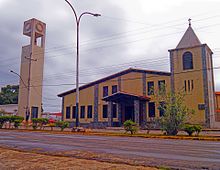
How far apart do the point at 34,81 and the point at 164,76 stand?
24.7 meters

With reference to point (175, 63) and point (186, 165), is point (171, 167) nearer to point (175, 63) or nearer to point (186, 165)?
point (186, 165)

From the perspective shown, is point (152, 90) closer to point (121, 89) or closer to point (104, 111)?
point (121, 89)

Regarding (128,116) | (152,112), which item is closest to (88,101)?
(128,116)

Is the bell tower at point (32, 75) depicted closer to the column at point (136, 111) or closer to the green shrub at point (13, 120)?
the green shrub at point (13, 120)

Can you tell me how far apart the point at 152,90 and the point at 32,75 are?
Result: 2578 centimetres

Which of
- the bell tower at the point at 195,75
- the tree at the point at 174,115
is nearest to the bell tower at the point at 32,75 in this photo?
the bell tower at the point at 195,75

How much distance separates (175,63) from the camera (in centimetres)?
3522

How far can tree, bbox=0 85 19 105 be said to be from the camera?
251 ft

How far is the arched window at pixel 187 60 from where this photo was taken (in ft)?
113

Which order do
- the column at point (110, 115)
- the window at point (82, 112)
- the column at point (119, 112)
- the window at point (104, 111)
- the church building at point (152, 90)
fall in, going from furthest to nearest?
1. the window at point (82, 112)
2. the window at point (104, 111)
3. the column at point (119, 112)
4. the column at point (110, 115)
5. the church building at point (152, 90)

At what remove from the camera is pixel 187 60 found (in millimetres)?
34688

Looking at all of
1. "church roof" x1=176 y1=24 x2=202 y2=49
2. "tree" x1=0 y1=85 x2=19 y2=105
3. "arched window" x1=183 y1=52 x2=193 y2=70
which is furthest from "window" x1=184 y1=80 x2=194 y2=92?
"tree" x1=0 y1=85 x2=19 y2=105

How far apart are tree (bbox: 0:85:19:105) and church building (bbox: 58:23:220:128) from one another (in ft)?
125

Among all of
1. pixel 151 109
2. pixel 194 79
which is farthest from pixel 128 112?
pixel 194 79
